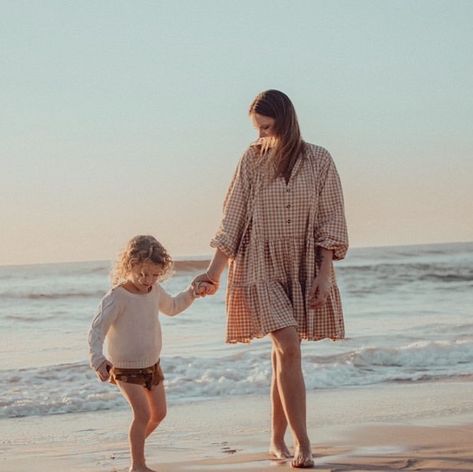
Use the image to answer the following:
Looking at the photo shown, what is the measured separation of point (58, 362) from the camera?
10758mm

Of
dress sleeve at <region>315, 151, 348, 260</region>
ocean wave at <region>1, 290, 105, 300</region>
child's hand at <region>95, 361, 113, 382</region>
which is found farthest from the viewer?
ocean wave at <region>1, 290, 105, 300</region>

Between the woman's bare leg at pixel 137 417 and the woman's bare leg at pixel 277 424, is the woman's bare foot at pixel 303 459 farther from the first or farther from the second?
the woman's bare leg at pixel 137 417

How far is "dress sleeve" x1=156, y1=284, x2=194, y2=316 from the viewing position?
522 cm

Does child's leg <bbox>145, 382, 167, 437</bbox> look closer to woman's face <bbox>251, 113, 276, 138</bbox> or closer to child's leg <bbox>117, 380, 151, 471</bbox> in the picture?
child's leg <bbox>117, 380, 151, 471</bbox>

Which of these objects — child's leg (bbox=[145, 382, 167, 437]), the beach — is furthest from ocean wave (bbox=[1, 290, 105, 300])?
child's leg (bbox=[145, 382, 167, 437])

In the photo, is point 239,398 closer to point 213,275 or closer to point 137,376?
point 213,275

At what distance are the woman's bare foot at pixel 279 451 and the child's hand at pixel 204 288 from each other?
840mm

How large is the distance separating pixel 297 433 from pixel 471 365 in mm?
5372

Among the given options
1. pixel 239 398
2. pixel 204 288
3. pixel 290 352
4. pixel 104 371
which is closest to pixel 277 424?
pixel 290 352

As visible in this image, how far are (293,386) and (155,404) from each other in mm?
636

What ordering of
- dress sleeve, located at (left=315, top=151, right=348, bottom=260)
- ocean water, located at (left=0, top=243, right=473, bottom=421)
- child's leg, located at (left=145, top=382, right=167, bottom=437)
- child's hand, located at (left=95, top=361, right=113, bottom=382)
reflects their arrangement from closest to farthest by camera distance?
child's hand, located at (left=95, top=361, right=113, bottom=382), child's leg, located at (left=145, top=382, right=167, bottom=437), dress sleeve, located at (left=315, top=151, right=348, bottom=260), ocean water, located at (left=0, top=243, right=473, bottom=421)

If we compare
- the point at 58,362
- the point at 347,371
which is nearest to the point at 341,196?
the point at 347,371

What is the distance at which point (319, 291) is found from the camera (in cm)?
516

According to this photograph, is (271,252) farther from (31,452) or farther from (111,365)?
(31,452)
